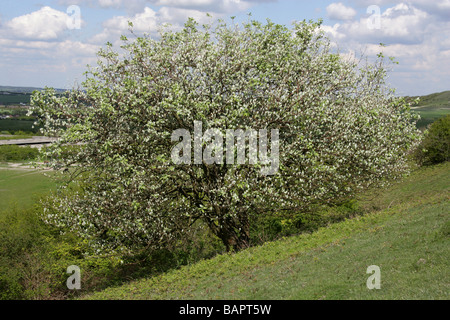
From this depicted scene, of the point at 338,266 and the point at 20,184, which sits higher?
the point at 338,266

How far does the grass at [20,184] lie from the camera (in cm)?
10200

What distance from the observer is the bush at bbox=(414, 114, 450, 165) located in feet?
214

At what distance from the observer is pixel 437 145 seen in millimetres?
65625

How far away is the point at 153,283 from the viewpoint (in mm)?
21625

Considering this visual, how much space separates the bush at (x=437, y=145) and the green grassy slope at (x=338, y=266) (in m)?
45.6

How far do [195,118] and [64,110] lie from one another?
791cm

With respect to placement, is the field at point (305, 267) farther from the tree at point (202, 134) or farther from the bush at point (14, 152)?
the bush at point (14, 152)
